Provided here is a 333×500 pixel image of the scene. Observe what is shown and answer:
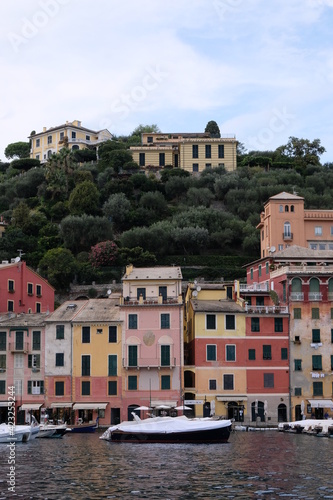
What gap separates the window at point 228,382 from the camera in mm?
69188

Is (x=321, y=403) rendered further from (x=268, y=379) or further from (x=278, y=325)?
(x=278, y=325)

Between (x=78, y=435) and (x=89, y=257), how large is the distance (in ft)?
145

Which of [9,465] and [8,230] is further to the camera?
[8,230]

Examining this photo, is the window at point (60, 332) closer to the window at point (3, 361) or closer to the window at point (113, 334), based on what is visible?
the window at point (113, 334)

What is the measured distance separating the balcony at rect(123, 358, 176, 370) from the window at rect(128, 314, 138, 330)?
277 centimetres

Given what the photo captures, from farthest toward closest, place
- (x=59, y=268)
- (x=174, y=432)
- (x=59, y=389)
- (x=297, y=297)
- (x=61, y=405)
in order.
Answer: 1. (x=59, y=268)
2. (x=297, y=297)
3. (x=59, y=389)
4. (x=61, y=405)
5. (x=174, y=432)

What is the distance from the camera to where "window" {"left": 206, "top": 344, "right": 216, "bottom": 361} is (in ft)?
228

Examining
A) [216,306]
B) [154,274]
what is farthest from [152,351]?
[154,274]

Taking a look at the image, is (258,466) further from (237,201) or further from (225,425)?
(237,201)

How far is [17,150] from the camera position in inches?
6654

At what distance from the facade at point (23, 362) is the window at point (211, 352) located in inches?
546

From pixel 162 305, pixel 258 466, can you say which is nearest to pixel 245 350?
pixel 162 305

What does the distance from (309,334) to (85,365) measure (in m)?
19.4

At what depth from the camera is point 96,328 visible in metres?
69.6
